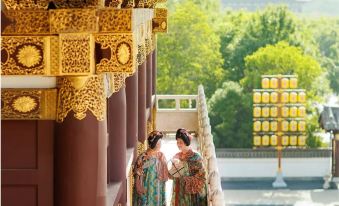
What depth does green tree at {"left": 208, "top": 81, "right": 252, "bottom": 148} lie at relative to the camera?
30.2 metres

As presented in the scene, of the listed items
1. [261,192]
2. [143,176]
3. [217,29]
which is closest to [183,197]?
[143,176]

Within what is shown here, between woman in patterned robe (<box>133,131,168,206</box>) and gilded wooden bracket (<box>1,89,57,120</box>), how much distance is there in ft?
8.71

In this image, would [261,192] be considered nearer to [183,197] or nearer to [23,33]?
[183,197]

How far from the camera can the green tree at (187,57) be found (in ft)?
109

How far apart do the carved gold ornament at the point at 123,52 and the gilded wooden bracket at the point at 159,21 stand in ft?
28.1

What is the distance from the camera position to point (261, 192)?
28094 millimetres

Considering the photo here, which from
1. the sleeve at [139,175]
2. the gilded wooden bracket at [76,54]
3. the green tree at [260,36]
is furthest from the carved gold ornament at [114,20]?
the green tree at [260,36]

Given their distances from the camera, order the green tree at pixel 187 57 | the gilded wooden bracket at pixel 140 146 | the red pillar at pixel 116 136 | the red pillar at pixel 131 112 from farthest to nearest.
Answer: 1. the green tree at pixel 187 57
2. the gilded wooden bracket at pixel 140 146
3. the red pillar at pixel 131 112
4. the red pillar at pixel 116 136

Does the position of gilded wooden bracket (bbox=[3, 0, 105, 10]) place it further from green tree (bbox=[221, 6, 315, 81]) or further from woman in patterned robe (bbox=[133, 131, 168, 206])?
green tree (bbox=[221, 6, 315, 81])

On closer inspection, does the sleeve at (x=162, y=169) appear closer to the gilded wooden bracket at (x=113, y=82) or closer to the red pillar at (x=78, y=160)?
the gilded wooden bracket at (x=113, y=82)

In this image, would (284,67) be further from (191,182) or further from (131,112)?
(191,182)

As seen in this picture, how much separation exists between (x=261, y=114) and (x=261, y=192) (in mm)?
3369

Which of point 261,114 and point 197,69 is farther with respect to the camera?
point 197,69

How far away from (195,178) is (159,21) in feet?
20.0
